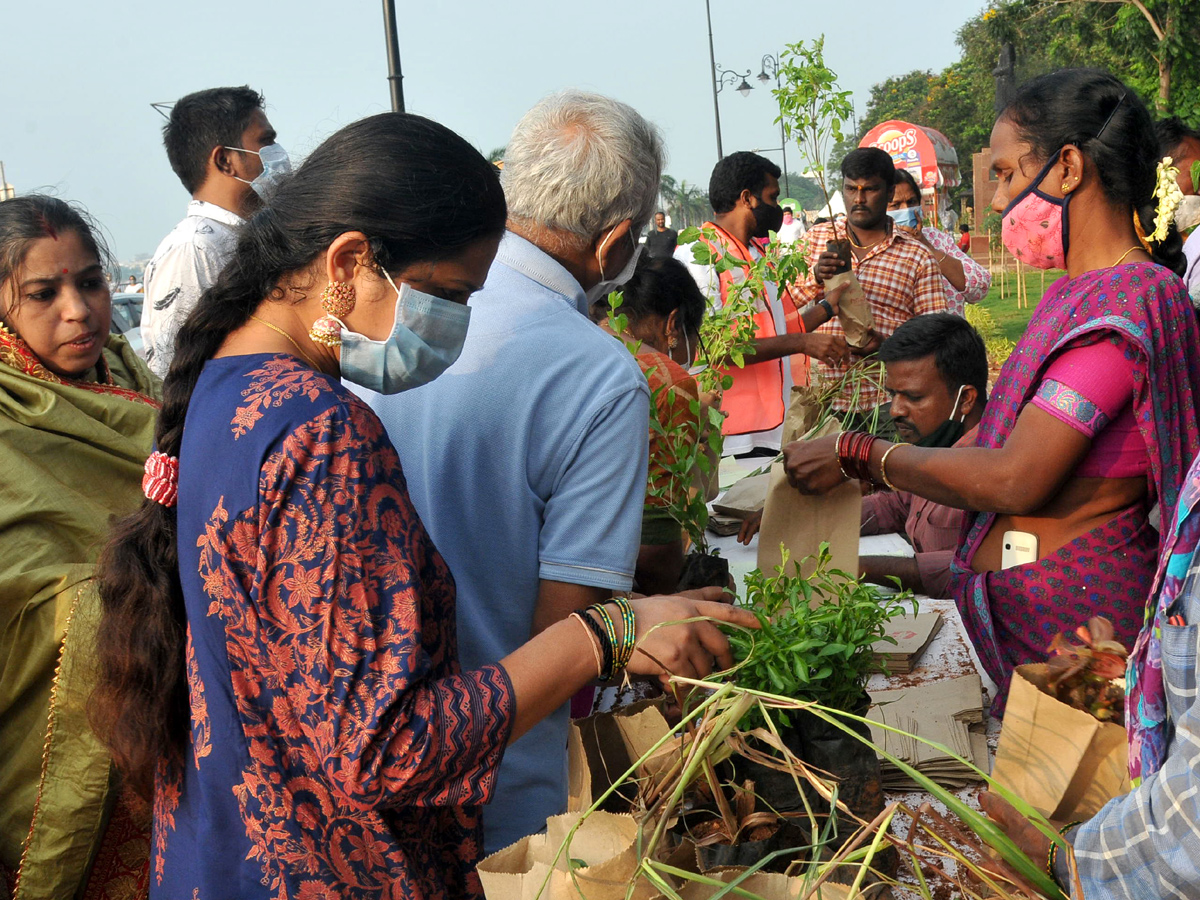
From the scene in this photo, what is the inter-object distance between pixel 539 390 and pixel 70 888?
1623mm

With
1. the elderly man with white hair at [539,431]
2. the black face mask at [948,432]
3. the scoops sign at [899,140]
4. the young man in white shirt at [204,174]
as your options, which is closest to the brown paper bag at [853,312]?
the black face mask at [948,432]

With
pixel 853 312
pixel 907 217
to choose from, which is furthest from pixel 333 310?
pixel 907 217

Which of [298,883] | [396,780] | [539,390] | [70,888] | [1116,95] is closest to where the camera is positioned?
[396,780]

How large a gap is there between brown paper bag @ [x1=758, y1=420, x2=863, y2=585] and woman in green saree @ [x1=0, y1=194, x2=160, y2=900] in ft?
4.79

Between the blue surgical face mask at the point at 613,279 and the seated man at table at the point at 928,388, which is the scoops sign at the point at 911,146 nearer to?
the seated man at table at the point at 928,388

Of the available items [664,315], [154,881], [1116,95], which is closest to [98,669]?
[154,881]

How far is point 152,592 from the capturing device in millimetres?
1296

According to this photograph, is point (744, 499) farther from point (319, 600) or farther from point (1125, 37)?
point (1125, 37)

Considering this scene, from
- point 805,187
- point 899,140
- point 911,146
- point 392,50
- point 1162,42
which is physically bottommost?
point 805,187

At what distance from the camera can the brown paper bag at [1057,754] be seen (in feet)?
4.20

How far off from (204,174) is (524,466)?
3028 millimetres

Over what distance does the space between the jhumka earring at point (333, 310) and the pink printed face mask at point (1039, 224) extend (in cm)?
149

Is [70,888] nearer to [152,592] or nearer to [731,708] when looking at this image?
[152,592]

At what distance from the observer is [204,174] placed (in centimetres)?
392
